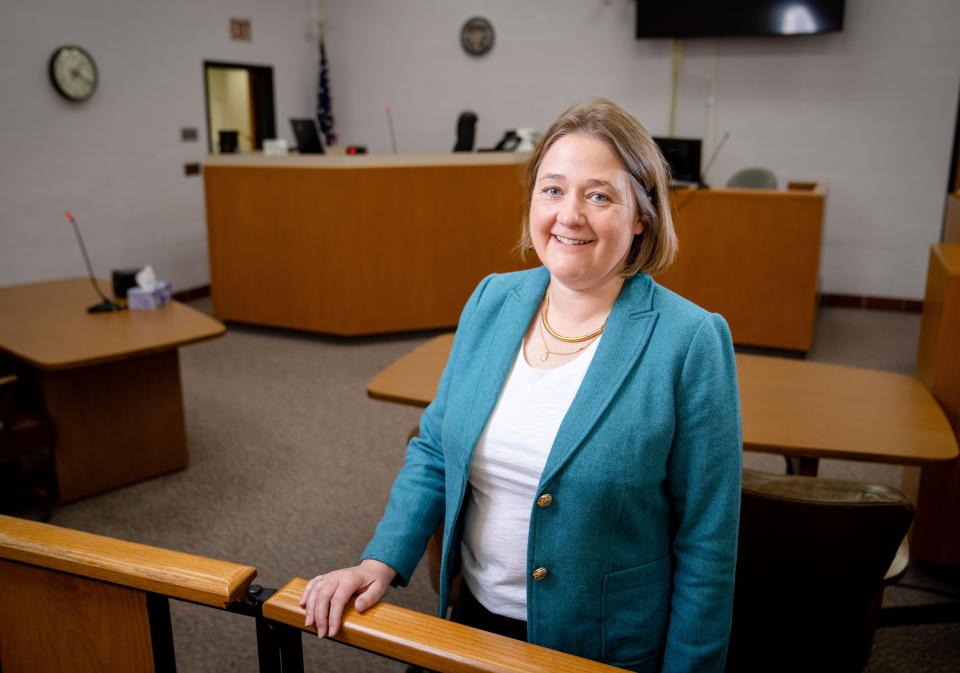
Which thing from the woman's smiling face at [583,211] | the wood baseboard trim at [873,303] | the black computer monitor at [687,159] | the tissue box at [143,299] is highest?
the black computer monitor at [687,159]

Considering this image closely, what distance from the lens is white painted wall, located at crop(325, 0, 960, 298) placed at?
6430 millimetres

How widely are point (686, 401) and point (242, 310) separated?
17.5ft

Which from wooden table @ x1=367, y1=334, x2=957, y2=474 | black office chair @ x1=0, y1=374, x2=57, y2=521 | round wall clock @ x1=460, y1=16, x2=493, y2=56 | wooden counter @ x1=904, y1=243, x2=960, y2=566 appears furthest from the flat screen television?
black office chair @ x1=0, y1=374, x2=57, y2=521

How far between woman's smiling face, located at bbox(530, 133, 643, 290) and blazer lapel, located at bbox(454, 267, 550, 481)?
5.2 inches

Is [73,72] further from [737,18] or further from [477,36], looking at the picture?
[737,18]

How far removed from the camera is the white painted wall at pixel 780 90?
6430 mm

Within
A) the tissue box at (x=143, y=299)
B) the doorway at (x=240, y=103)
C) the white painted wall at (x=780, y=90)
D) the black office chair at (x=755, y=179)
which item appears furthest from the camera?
the doorway at (x=240, y=103)

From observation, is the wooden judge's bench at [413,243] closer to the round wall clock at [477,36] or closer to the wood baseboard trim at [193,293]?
the wood baseboard trim at [193,293]

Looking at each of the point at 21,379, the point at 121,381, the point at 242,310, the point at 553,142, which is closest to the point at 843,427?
the point at 553,142

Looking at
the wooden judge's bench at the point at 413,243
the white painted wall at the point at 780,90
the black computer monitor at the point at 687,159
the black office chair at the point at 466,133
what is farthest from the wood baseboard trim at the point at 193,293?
the black computer monitor at the point at 687,159

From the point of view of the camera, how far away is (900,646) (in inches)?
96.8

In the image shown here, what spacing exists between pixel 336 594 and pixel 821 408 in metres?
1.74

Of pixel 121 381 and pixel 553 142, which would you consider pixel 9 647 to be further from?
pixel 121 381

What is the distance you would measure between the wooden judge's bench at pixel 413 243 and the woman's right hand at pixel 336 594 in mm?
4526
